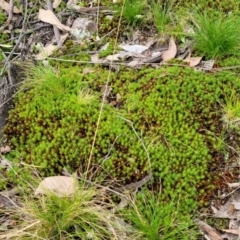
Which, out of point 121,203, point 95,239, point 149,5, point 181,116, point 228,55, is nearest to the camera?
point 95,239

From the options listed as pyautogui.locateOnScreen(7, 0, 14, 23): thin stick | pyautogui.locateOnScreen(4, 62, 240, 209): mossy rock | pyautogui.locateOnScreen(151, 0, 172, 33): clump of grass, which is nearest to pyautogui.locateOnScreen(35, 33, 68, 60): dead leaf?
pyautogui.locateOnScreen(4, 62, 240, 209): mossy rock

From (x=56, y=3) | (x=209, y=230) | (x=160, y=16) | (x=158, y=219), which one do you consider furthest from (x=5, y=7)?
(x=209, y=230)

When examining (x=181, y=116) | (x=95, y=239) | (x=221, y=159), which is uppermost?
(x=181, y=116)

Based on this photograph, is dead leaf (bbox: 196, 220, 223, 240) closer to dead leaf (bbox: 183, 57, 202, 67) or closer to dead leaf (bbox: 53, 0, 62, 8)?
dead leaf (bbox: 183, 57, 202, 67)

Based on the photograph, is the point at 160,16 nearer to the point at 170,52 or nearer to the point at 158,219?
the point at 170,52

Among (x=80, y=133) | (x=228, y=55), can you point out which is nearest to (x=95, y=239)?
(x=80, y=133)

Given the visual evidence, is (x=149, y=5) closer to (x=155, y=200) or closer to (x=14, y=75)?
(x=14, y=75)
